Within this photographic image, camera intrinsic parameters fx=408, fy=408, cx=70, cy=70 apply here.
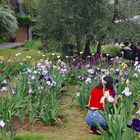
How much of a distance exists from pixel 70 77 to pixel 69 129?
394 centimetres

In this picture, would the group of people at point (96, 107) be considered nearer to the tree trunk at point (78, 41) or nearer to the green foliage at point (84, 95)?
→ the green foliage at point (84, 95)

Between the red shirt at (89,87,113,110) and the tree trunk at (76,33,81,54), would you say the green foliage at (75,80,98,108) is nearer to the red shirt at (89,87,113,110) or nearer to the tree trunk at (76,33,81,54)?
the red shirt at (89,87,113,110)

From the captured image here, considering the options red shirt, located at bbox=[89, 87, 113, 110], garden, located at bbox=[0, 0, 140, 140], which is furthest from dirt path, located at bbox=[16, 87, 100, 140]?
red shirt, located at bbox=[89, 87, 113, 110]

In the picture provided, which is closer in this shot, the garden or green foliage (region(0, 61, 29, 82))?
the garden

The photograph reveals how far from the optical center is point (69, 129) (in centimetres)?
647

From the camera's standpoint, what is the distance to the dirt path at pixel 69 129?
6.03 meters

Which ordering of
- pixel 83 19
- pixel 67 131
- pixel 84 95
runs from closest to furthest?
1. pixel 67 131
2. pixel 84 95
3. pixel 83 19

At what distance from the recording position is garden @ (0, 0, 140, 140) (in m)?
5.90

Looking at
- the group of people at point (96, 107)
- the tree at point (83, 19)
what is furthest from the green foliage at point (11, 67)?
the group of people at point (96, 107)

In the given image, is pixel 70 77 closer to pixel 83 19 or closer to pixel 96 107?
pixel 96 107

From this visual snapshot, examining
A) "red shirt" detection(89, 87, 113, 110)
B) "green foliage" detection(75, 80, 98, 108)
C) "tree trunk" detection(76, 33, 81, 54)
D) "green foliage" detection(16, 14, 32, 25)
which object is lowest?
"green foliage" detection(16, 14, 32, 25)

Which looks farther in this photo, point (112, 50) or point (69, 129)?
point (112, 50)

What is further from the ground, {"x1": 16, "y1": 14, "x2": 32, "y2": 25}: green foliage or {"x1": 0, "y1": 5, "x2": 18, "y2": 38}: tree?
{"x1": 0, "y1": 5, "x2": 18, "y2": 38}: tree

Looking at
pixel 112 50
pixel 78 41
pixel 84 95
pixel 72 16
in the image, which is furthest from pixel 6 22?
pixel 84 95
